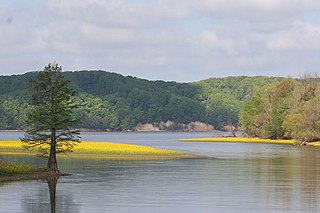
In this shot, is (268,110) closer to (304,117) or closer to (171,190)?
(304,117)

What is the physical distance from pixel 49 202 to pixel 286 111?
415 ft

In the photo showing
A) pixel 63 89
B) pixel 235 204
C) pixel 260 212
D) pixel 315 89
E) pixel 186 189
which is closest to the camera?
pixel 260 212

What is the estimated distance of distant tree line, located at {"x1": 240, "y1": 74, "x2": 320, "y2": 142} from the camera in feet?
463

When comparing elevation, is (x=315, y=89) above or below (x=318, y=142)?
above

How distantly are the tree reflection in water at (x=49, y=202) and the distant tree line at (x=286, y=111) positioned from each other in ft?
344

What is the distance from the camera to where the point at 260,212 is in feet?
109

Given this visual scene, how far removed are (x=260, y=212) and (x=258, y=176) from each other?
22238 millimetres

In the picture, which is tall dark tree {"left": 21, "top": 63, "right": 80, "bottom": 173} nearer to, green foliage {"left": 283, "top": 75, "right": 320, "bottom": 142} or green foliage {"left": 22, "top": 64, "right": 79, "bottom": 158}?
green foliage {"left": 22, "top": 64, "right": 79, "bottom": 158}

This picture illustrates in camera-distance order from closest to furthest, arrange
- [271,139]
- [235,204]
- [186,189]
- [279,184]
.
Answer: [235,204]
[186,189]
[279,184]
[271,139]

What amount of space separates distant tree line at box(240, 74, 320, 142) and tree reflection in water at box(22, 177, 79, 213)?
10480 cm

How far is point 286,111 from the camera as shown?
157875 mm

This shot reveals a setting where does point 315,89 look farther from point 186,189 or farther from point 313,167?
point 186,189

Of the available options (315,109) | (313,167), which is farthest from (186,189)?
(315,109)

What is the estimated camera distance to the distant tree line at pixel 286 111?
141250 millimetres
